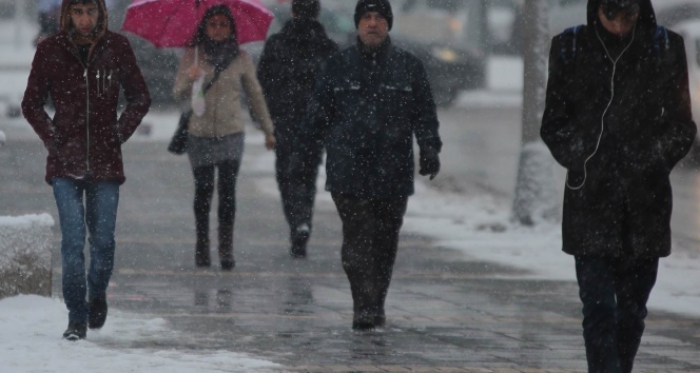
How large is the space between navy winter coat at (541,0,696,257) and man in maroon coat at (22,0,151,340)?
2.56 meters

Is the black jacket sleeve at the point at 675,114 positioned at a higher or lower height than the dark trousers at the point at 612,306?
higher

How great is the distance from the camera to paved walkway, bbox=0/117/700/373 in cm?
762

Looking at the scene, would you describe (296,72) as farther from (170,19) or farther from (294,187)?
(170,19)

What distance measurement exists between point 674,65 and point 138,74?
2.98 m

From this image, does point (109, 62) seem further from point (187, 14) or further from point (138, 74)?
point (187, 14)

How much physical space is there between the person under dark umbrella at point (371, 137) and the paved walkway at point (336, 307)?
15.5 inches

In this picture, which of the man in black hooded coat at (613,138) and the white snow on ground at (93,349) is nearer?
the man in black hooded coat at (613,138)

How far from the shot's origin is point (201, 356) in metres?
7.33

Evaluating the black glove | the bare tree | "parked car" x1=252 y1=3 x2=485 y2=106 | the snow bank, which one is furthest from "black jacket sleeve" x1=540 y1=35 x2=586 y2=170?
"parked car" x1=252 y1=3 x2=485 y2=106

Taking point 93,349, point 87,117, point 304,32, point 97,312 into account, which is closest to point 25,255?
point 97,312

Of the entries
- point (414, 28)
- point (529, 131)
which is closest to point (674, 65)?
point (529, 131)

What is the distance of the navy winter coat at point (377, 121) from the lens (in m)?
8.41

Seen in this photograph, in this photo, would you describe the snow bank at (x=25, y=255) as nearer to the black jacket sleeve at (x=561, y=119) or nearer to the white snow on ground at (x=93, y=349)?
the white snow on ground at (x=93, y=349)

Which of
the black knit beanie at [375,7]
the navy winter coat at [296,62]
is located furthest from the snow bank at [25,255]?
the navy winter coat at [296,62]
